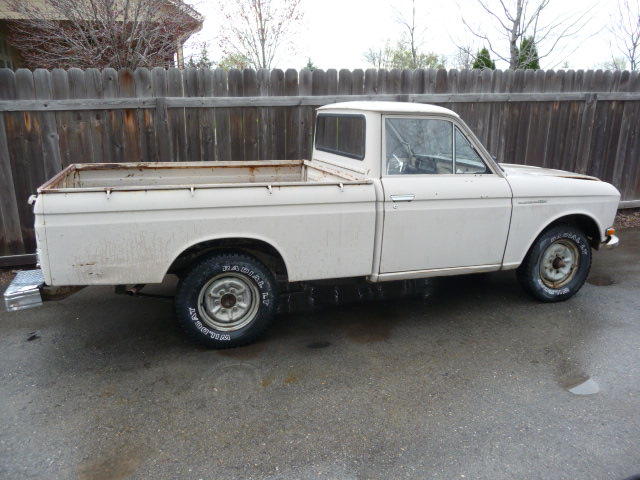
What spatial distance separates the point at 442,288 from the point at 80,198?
12.4 ft

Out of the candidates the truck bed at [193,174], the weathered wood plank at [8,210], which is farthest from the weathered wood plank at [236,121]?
the weathered wood plank at [8,210]

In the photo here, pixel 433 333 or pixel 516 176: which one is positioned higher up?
pixel 516 176

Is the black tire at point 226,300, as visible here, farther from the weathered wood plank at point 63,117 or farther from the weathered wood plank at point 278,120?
the weathered wood plank at point 63,117

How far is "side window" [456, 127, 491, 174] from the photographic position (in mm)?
4449

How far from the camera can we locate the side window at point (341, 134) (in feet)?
14.6

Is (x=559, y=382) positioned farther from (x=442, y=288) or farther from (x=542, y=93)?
(x=542, y=93)

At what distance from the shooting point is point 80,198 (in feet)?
11.5

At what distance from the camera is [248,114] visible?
6469 millimetres

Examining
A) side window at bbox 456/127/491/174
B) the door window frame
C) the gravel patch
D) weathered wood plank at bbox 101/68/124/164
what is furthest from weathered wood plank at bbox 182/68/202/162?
the gravel patch

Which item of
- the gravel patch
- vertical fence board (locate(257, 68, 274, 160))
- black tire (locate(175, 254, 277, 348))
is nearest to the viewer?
black tire (locate(175, 254, 277, 348))

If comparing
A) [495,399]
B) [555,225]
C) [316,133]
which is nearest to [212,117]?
[316,133]

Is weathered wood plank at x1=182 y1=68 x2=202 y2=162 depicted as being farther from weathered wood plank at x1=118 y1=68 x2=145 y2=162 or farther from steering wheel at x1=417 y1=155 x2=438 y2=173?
steering wheel at x1=417 y1=155 x2=438 y2=173

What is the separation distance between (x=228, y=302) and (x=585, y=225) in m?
3.72

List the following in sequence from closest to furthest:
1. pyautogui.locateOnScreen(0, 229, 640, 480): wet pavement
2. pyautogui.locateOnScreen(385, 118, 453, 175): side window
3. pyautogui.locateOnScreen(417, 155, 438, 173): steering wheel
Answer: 1. pyautogui.locateOnScreen(0, 229, 640, 480): wet pavement
2. pyautogui.locateOnScreen(385, 118, 453, 175): side window
3. pyautogui.locateOnScreen(417, 155, 438, 173): steering wheel
